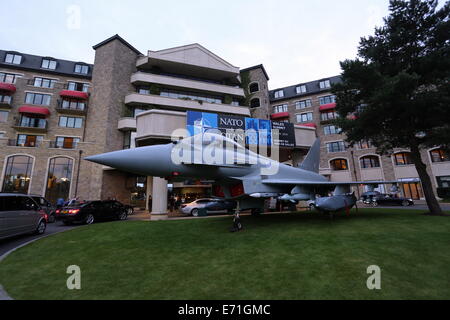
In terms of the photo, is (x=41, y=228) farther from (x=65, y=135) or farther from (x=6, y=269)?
(x=65, y=135)

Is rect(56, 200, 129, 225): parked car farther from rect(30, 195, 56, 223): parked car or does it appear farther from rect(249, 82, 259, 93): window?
rect(249, 82, 259, 93): window

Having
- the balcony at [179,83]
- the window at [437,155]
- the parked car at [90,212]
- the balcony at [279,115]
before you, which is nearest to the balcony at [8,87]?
the balcony at [179,83]

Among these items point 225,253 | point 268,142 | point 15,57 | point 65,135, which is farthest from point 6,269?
point 15,57

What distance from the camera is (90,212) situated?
1417cm

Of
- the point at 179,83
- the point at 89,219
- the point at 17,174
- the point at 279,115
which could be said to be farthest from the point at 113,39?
the point at 279,115

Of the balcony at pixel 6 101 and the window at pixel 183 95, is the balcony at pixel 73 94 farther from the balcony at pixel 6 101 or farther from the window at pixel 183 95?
the window at pixel 183 95

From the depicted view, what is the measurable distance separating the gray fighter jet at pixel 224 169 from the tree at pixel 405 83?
520 centimetres

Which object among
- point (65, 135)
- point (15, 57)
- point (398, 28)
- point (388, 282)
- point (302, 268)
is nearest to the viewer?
point (388, 282)

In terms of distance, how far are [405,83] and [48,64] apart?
49355mm

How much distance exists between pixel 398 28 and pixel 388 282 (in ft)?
47.6

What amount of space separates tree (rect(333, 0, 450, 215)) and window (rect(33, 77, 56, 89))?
141 ft

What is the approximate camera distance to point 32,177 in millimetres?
27328

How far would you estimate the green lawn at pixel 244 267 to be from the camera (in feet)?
10.6

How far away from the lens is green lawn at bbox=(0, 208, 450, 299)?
128 inches
